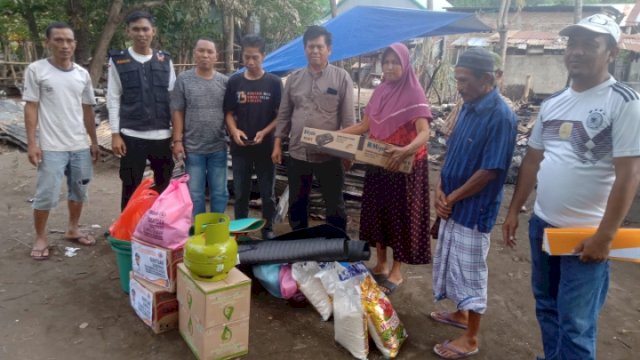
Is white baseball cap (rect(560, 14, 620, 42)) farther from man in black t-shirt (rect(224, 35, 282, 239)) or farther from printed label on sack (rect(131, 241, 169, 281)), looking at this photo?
printed label on sack (rect(131, 241, 169, 281))

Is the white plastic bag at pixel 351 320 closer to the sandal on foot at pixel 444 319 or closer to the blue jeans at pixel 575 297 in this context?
the sandal on foot at pixel 444 319

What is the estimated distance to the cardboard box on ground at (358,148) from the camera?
9.18 feet

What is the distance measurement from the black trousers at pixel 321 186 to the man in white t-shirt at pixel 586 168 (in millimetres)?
1626

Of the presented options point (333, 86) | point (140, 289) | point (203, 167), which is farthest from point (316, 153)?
point (140, 289)

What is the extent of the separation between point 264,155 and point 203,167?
49cm

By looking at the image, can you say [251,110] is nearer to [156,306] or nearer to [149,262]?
[149,262]

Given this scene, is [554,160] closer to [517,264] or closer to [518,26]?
[517,264]

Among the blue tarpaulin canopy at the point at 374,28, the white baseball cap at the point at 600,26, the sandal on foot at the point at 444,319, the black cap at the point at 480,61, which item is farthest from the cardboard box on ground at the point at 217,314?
the blue tarpaulin canopy at the point at 374,28

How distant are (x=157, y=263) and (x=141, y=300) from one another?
31cm

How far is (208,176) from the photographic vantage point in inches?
146

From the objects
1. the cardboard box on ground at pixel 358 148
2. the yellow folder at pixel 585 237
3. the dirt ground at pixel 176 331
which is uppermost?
the cardboard box on ground at pixel 358 148

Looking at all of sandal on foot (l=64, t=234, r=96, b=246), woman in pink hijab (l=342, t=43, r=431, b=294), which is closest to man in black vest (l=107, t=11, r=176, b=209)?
sandal on foot (l=64, t=234, r=96, b=246)

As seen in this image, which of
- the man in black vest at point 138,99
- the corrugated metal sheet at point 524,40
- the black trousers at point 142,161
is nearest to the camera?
the man in black vest at point 138,99

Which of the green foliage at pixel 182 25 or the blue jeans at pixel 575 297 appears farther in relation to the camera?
the green foliage at pixel 182 25
